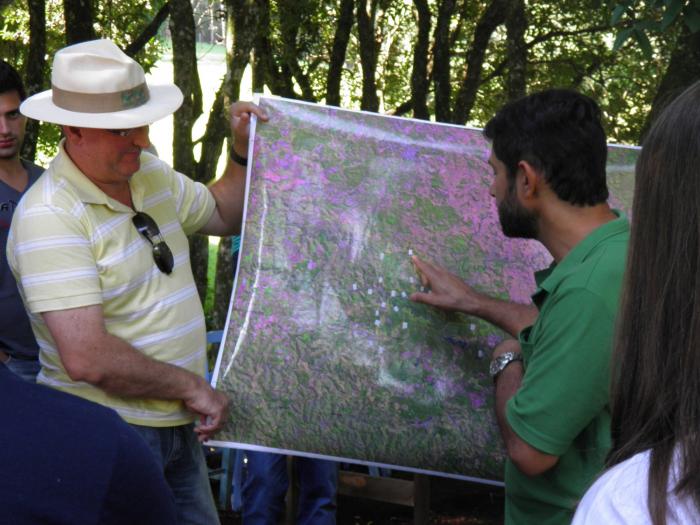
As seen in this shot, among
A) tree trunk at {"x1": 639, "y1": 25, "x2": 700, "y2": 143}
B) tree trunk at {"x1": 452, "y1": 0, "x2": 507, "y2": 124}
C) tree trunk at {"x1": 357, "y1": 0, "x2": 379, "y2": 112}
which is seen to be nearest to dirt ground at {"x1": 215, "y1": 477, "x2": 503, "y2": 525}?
tree trunk at {"x1": 639, "y1": 25, "x2": 700, "y2": 143}

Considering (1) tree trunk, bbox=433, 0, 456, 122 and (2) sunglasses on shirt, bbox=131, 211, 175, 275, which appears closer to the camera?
(2) sunglasses on shirt, bbox=131, 211, 175, 275

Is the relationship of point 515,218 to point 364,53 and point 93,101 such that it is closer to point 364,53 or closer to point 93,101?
point 93,101

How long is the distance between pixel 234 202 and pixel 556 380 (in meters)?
1.55

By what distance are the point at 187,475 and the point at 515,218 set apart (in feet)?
4.37

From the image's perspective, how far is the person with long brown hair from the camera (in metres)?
1.13

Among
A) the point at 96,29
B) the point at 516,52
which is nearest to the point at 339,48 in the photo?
the point at 96,29

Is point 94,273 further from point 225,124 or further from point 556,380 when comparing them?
point 225,124

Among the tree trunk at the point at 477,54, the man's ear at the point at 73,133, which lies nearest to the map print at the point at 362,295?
the man's ear at the point at 73,133

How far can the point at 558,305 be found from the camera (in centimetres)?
230

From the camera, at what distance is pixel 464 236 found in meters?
3.18

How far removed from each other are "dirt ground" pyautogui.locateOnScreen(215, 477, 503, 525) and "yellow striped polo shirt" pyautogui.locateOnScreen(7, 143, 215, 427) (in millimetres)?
2793

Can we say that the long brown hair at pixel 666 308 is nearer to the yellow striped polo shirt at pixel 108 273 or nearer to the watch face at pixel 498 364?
the watch face at pixel 498 364

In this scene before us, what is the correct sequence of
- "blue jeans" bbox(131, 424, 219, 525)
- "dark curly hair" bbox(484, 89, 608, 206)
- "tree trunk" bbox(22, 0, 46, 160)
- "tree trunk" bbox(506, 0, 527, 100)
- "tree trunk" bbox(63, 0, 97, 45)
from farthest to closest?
"tree trunk" bbox(22, 0, 46, 160), "tree trunk" bbox(63, 0, 97, 45), "tree trunk" bbox(506, 0, 527, 100), "blue jeans" bbox(131, 424, 219, 525), "dark curly hair" bbox(484, 89, 608, 206)

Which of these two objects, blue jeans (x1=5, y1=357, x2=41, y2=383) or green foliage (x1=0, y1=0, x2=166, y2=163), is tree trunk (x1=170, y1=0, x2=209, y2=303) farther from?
blue jeans (x1=5, y1=357, x2=41, y2=383)
